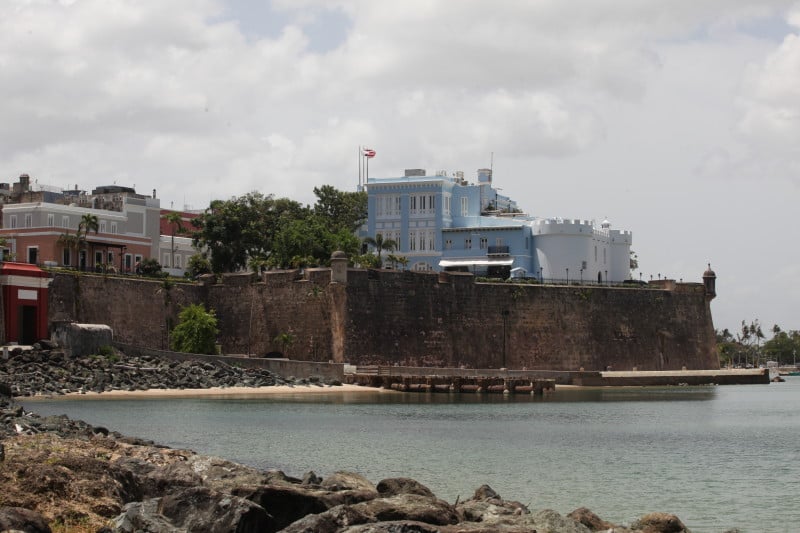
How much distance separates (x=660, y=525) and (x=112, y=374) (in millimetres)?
32479

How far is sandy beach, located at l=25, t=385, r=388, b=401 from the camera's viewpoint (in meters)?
42.2

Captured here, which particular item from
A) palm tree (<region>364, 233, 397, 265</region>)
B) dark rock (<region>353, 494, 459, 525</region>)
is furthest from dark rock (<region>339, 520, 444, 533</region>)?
palm tree (<region>364, 233, 397, 265</region>)

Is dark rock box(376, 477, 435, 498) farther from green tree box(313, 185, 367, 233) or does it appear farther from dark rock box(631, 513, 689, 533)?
green tree box(313, 185, 367, 233)

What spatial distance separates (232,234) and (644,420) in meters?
35.4

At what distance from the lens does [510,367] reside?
57812 mm

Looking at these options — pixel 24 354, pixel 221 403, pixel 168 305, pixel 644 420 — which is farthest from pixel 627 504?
pixel 168 305

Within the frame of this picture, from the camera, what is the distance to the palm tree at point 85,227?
60656 mm

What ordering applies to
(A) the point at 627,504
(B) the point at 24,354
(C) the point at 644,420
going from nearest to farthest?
(A) the point at 627,504
(C) the point at 644,420
(B) the point at 24,354

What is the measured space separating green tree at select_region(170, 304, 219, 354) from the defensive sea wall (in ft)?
5.42

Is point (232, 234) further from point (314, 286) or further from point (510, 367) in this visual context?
point (510, 367)

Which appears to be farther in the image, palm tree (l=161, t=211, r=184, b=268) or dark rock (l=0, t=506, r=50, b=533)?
palm tree (l=161, t=211, r=184, b=268)

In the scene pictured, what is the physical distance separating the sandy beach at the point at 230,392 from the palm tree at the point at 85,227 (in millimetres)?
17416

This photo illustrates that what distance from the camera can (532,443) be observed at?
30000 mm

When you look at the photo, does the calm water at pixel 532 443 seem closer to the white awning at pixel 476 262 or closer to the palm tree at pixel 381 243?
the white awning at pixel 476 262
